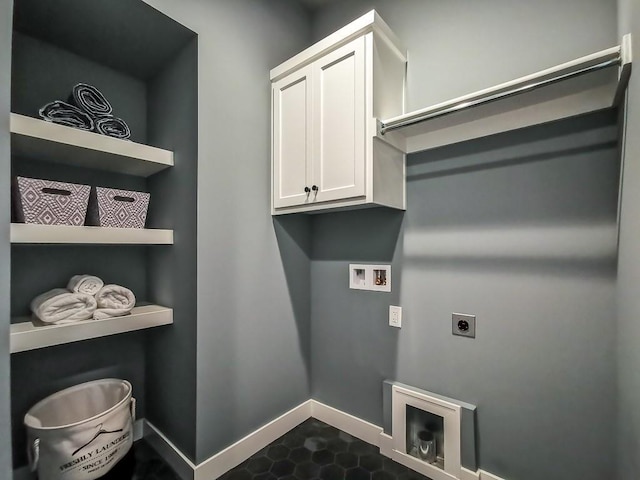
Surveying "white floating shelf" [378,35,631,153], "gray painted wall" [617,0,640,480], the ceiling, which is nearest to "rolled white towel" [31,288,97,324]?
"white floating shelf" [378,35,631,153]

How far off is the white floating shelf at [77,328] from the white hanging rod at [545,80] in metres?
1.53

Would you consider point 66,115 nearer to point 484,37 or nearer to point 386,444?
point 484,37

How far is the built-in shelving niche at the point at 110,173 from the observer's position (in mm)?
1321

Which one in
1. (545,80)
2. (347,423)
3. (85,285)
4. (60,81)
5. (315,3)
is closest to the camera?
(545,80)

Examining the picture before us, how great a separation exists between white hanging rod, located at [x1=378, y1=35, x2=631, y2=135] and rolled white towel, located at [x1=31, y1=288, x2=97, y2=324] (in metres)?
1.65

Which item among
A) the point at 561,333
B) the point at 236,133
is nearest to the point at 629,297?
the point at 561,333

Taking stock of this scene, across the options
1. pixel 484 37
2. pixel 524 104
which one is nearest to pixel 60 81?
pixel 484 37

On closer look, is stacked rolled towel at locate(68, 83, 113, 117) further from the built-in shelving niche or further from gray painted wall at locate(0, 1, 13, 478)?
gray painted wall at locate(0, 1, 13, 478)

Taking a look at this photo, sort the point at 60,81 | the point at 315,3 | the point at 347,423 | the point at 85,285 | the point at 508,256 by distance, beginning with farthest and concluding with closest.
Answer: the point at 315,3 → the point at 347,423 → the point at 60,81 → the point at 85,285 → the point at 508,256

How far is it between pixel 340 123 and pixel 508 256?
1.00 meters

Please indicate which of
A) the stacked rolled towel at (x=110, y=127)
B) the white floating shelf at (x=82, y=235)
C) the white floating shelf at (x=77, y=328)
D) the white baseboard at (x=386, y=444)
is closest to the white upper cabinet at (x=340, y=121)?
the white floating shelf at (x=82, y=235)

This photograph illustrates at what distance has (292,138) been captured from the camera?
1.67m

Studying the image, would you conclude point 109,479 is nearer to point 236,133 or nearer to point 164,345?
point 164,345

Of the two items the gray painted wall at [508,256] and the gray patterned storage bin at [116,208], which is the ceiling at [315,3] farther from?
the gray patterned storage bin at [116,208]
